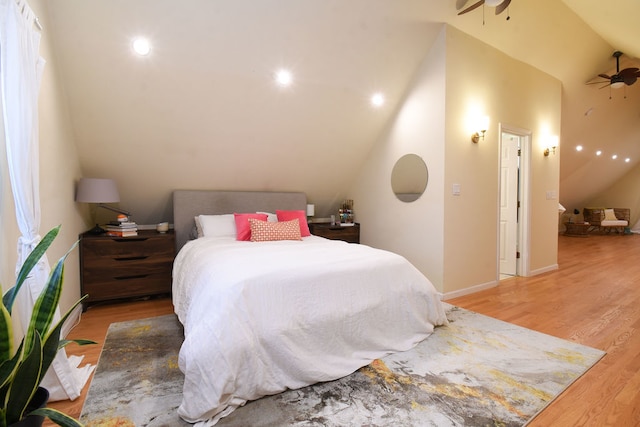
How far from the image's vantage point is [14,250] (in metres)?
1.71

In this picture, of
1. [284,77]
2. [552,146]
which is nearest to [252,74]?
[284,77]

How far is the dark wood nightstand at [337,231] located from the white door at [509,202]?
204 centimetres

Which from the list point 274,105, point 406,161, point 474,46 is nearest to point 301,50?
point 274,105

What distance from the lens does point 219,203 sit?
3934mm

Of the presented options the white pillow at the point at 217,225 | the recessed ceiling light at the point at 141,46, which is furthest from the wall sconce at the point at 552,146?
the recessed ceiling light at the point at 141,46

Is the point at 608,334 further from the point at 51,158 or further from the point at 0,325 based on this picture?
the point at 51,158

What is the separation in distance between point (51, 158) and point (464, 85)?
3.83 m

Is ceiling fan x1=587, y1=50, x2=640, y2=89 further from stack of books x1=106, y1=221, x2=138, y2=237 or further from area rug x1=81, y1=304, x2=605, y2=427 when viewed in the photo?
stack of books x1=106, y1=221, x2=138, y2=237

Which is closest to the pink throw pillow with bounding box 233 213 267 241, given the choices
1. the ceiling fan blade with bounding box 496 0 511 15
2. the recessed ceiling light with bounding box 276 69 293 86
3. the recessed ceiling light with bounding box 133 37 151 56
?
the recessed ceiling light with bounding box 276 69 293 86

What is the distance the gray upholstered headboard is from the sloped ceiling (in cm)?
13

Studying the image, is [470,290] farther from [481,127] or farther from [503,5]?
[503,5]

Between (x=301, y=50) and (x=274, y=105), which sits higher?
(x=301, y=50)

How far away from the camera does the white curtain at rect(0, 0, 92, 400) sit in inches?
59.7

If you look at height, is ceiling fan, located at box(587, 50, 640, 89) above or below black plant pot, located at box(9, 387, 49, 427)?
above
